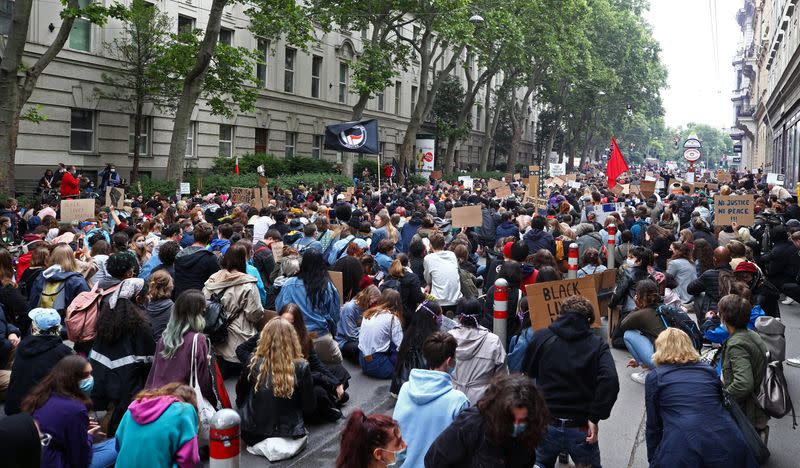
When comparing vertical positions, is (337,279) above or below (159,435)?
above

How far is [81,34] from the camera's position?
26.4 metres

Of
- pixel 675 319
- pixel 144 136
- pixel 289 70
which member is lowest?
pixel 675 319

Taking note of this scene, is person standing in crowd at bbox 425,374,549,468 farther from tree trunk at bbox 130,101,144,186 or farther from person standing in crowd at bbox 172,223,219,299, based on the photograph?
tree trunk at bbox 130,101,144,186

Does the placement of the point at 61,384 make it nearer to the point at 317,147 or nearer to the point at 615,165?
the point at 615,165

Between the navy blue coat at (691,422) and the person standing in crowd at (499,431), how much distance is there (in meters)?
1.22

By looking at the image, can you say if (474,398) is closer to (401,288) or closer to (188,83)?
(401,288)

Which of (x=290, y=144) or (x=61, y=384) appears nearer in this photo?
(x=61, y=384)

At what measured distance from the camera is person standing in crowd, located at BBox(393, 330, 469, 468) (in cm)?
444

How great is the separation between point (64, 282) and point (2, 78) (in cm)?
1310

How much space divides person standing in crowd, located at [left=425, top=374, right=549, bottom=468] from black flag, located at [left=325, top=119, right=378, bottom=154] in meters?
19.5

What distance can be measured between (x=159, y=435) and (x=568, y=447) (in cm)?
278

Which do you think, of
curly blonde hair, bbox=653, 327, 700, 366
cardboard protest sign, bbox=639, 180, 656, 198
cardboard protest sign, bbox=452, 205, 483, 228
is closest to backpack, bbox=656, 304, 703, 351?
curly blonde hair, bbox=653, 327, 700, 366

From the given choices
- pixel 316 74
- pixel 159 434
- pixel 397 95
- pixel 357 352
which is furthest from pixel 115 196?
pixel 397 95

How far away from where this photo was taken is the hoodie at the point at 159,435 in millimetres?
4500
